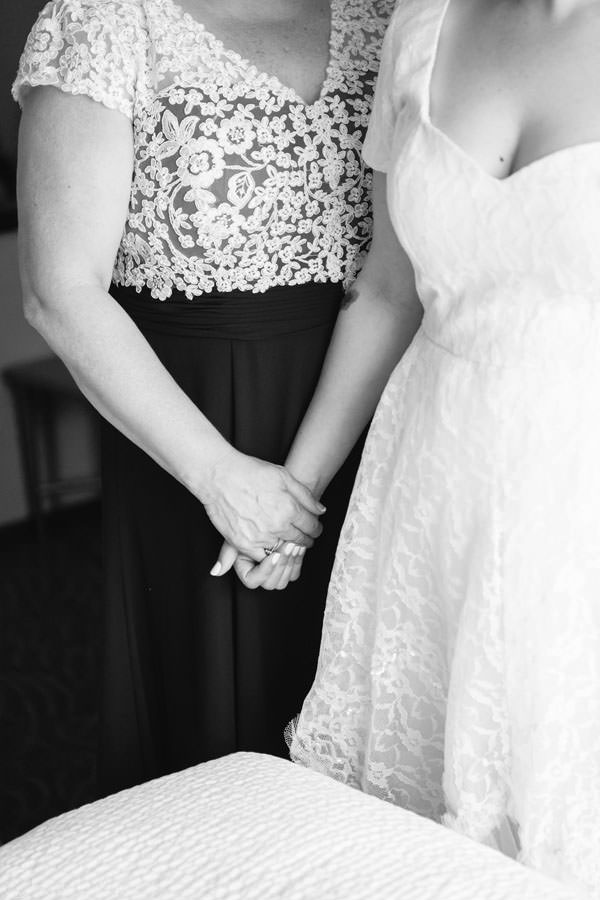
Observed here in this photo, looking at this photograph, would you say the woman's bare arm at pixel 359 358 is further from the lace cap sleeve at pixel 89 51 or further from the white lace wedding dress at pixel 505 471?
the lace cap sleeve at pixel 89 51

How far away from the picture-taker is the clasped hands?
1.58 meters

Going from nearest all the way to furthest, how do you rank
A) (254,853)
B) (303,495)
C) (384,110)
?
(254,853), (384,110), (303,495)

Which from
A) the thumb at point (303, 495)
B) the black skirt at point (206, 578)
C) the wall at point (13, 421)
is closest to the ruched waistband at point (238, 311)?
the black skirt at point (206, 578)

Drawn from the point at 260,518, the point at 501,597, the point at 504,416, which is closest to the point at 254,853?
the point at 501,597

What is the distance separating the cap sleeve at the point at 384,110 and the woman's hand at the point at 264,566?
1.80ft

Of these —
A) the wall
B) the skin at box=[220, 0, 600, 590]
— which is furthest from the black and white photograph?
the wall

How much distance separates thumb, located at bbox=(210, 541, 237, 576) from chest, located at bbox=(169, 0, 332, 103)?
0.63m

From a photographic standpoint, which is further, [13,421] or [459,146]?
[13,421]

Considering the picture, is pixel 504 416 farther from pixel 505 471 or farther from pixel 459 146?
pixel 459 146

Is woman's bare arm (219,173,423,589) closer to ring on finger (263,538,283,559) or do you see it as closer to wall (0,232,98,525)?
ring on finger (263,538,283,559)

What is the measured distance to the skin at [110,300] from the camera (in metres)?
1.49

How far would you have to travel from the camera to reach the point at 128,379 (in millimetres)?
1532

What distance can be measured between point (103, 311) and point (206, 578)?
0.45 meters

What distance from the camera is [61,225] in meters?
1.50
